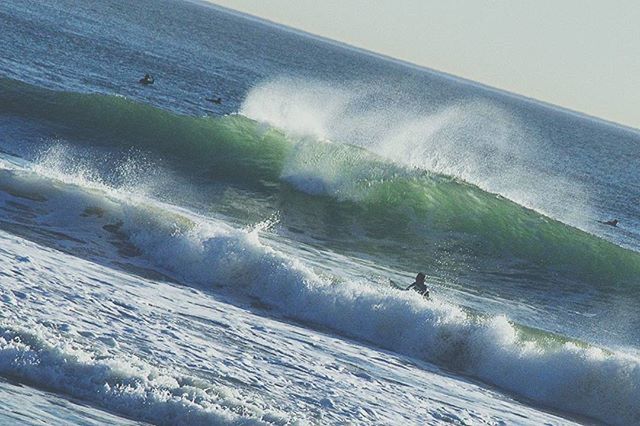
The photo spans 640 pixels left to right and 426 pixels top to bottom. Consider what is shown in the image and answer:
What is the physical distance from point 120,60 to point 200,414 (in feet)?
189

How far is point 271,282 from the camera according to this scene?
20.0 metres

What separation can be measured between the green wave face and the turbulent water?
0.27 ft

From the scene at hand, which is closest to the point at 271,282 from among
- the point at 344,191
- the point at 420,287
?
the point at 420,287

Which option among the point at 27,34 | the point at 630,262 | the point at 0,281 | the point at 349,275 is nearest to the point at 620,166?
the point at 27,34

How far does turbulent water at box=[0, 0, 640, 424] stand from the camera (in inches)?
520

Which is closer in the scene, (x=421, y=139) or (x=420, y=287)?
(x=420, y=287)

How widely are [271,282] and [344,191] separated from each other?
11967 mm

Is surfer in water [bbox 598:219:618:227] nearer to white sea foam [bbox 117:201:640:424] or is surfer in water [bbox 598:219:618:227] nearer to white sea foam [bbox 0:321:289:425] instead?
white sea foam [bbox 117:201:640:424]

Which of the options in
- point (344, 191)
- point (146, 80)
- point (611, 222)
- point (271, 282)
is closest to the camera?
point (271, 282)

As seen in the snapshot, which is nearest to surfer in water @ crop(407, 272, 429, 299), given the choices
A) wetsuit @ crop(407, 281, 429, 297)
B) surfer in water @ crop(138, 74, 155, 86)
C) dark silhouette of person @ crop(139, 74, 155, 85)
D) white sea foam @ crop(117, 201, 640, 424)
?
wetsuit @ crop(407, 281, 429, 297)

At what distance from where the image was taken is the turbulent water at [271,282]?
1321cm

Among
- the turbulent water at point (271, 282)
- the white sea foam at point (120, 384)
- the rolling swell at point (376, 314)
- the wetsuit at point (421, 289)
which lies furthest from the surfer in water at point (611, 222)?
the white sea foam at point (120, 384)

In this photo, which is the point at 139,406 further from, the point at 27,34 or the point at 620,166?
the point at 620,166

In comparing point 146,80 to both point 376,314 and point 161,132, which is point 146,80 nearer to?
point 161,132
